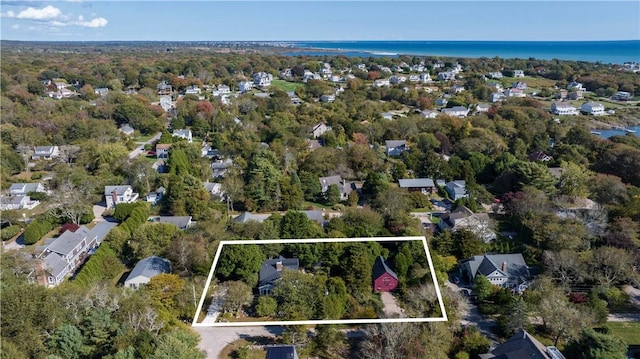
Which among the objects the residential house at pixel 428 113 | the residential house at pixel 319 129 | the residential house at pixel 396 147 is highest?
the residential house at pixel 428 113

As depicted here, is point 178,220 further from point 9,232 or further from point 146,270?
point 9,232

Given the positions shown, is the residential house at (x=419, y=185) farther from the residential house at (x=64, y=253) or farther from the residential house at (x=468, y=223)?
the residential house at (x=64, y=253)

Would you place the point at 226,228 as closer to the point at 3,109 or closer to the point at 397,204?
the point at 397,204

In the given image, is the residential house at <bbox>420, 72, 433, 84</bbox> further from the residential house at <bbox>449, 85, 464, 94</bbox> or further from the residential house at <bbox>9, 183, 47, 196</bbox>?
A: the residential house at <bbox>9, 183, 47, 196</bbox>

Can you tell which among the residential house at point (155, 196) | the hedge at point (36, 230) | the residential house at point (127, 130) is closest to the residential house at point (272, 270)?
the residential house at point (155, 196)

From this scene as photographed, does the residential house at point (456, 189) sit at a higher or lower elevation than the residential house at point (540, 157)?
lower

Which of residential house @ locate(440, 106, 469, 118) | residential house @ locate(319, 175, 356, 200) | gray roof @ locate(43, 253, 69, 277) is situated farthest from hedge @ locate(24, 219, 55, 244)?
residential house @ locate(440, 106, 469, 118)
